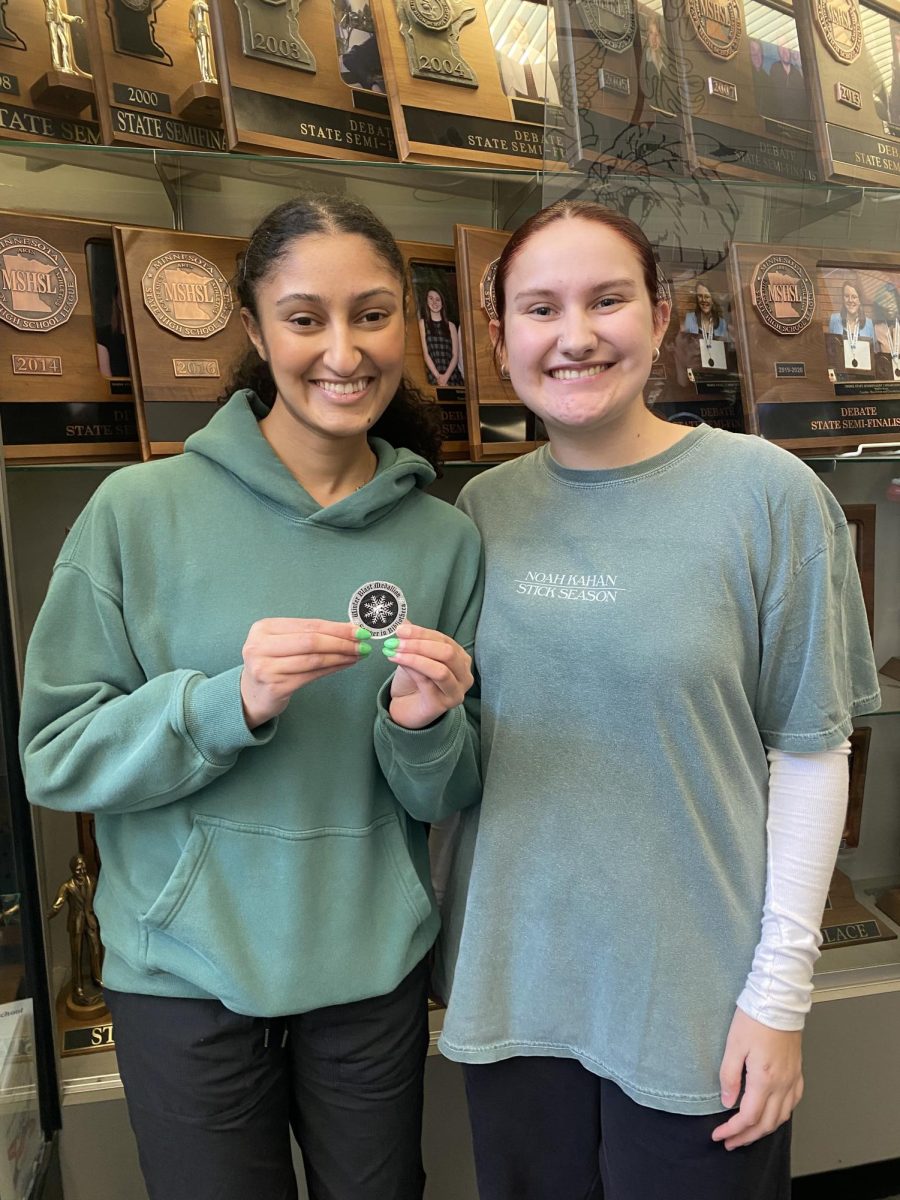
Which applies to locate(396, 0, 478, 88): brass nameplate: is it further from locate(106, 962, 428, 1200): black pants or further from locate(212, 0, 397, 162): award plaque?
locate(106, 962, 428, 1200): black pants

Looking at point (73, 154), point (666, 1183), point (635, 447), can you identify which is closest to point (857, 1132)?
point (666, 1183)

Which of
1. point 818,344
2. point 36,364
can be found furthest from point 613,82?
point 36,364

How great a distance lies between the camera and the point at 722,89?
162 centimetres

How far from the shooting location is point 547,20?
1.60 metres

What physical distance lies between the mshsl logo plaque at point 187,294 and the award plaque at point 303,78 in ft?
0.74

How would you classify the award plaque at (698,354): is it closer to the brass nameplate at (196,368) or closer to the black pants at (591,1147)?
the brass nameplate at (196,368)

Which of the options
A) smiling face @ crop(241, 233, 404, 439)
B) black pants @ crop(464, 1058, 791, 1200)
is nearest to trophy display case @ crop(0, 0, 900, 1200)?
smiling face @ crop(241, 233, 404, 439)

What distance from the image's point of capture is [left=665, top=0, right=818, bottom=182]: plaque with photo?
5.24 ft

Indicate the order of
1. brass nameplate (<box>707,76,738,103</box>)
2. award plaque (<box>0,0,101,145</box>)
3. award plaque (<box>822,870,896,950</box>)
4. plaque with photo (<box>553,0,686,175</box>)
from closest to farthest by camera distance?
1. award plaque (<box>0,0,101,145</box>)
2. plaque with photo (<box>553,0,686,175</box>)
3. brass nameplate (<box>707,76,738,103</box>)
4. award plaque (<box>822,870,896,950</box>)

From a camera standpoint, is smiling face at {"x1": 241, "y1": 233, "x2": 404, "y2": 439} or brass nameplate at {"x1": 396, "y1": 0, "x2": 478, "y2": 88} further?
brass nameplate at {"x1": 396, "y1": 0, "x2": 478, "y2": 88}

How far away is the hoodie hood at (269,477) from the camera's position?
3.54 feet

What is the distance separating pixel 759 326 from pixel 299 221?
3.41ft

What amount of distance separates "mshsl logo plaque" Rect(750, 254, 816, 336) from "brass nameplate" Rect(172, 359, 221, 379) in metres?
1.09

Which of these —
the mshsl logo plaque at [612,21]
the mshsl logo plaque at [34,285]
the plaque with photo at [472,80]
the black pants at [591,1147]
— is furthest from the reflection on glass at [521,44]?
the black pants at [591,1147]
